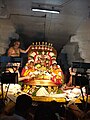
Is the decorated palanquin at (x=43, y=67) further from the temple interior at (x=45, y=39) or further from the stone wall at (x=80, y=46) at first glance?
the stone wall at (x=80, y=46)

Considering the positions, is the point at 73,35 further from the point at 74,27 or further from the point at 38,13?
the point at 38,13

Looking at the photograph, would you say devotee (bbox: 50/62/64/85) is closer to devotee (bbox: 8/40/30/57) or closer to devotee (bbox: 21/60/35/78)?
devotee (bbox: 21/60/35/78)

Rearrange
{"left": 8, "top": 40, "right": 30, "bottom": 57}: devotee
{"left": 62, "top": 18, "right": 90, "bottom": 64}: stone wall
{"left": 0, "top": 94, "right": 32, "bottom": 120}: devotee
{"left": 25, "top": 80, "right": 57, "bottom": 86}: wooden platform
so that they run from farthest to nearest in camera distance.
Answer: {"left": 62, "top": 18, "right": 90, "bottom": 64}: stone wall, {"left": 8, "top": 40, "right": 30, "bottom": 57}: devotee, {"left": 25, "top": 80, "right": 57, "bottom": 86}: wooden platform, {"left": 0, "top": 94, "right": 32, "bottom": 120}: devotee

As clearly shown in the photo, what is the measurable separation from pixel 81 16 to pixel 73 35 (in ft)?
2.36

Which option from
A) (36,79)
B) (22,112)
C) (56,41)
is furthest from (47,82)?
(22,112)

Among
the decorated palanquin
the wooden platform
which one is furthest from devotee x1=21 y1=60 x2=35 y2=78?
the wooden platform

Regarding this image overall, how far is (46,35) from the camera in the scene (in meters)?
9.96

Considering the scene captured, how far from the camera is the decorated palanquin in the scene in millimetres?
8578

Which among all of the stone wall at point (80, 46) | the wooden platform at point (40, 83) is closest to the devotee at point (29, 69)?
the wooden platform at point (40, 83)

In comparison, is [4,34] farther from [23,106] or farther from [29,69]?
[23,106]

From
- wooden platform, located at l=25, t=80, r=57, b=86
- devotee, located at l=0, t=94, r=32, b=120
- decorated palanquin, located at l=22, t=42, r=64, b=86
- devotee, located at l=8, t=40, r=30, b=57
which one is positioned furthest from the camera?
devotee, located at l=8, t=40, r=30, b=57

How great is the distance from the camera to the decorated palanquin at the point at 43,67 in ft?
28.1

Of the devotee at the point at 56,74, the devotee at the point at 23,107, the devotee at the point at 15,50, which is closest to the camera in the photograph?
the devotee at the point at 23,107

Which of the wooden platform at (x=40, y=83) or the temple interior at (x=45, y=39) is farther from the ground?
the temple interior at (x=45, y=39)
